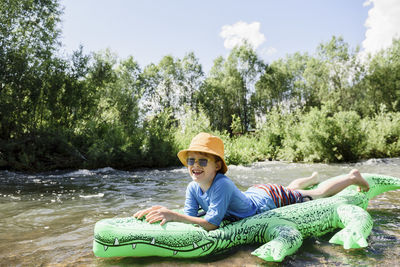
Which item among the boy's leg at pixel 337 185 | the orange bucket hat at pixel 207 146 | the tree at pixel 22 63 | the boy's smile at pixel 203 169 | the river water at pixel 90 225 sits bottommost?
the river water at pixel 90 225

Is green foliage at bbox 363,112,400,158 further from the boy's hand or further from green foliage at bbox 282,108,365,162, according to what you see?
the boy's hand

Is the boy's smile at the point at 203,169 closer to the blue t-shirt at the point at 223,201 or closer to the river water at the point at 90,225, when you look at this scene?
the blue t-shirt at the point at 223,201

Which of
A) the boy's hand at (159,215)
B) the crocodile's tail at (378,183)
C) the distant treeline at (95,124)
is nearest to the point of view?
the boy's hand at (159,215)

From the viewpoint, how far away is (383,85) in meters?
32.3

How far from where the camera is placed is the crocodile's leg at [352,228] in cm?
301

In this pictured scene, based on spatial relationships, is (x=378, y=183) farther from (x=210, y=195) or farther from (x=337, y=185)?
(x=210, y=195)

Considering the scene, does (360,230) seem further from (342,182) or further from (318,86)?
(318,86)

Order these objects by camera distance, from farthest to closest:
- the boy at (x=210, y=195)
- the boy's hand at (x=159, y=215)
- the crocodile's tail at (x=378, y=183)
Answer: the crocodile's tail at (x=378, y=183), the boy at (x=210, y=195), the boy's hand at (x=159, y=215)

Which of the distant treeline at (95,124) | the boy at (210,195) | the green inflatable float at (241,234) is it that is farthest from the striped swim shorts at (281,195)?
the distant treeline at (95,124)

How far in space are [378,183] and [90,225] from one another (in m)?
4.76

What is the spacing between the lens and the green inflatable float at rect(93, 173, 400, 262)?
2.80 m

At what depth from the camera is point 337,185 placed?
14.2ft

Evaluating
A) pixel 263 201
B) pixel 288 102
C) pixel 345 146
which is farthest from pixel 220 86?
pixel 263 201

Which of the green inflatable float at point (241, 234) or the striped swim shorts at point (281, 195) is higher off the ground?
the striped swim shorts at point (281, 195)
